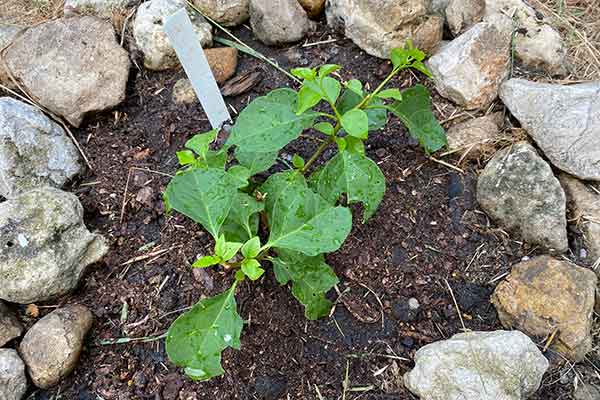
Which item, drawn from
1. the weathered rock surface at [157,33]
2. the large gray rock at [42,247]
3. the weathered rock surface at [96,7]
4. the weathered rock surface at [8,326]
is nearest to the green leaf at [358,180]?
the large gray rock at [42,247]

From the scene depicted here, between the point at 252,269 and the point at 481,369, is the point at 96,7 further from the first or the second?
the point at 481,369

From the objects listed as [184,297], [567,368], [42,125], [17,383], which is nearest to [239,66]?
[42,125]

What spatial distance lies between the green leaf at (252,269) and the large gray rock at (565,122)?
1.14 metres

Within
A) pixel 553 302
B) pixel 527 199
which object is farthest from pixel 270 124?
pixel 553 302

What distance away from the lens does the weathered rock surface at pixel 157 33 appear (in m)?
2.19

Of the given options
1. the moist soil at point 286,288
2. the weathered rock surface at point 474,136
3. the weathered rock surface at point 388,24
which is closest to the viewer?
the moist soil at point 286,288

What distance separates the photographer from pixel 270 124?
5.44ft

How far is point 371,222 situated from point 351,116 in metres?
0.47

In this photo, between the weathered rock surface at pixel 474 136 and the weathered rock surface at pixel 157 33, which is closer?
the weathered rock surface at pixel 474 136

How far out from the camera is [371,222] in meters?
1.90

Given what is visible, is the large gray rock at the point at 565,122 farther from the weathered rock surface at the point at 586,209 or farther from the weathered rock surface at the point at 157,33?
the weathered rock surface at the point at 157,33

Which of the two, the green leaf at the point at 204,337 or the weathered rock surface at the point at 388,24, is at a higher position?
the weathered rock surface at the point at 388,24

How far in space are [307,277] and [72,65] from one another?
1.28 m

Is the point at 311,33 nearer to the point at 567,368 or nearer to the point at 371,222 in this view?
the point at 371,222
